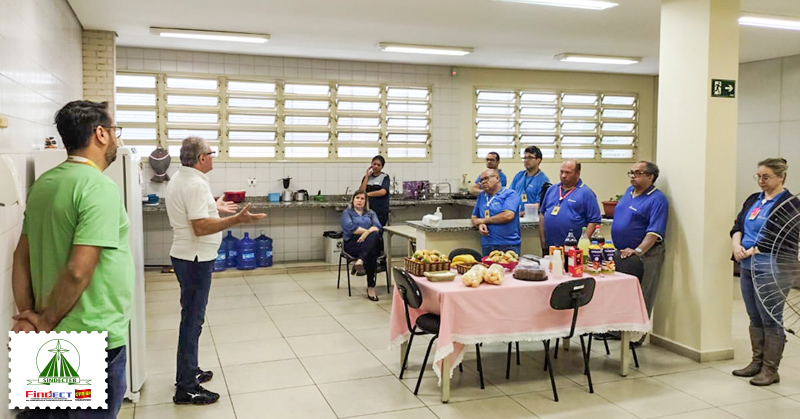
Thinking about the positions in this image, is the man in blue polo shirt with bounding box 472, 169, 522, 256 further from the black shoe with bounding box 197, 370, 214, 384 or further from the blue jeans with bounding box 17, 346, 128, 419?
the blue jeans with bounding box 17, 346, 128, 419

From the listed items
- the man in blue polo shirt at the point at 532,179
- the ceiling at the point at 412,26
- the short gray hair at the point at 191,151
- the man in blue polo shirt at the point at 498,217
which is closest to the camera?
the short gray hair at the point at 191,151

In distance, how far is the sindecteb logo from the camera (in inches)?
87.3

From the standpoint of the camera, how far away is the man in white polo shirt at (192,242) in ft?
12.4

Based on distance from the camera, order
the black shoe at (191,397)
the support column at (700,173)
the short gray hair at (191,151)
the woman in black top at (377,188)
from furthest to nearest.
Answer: the woman in black top at (377,188), the support column at (700,173), the black shoe at (191,397), the short gray hair at (191,151)

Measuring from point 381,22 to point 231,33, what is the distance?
6.30 feet

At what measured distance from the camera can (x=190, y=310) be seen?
3941mm

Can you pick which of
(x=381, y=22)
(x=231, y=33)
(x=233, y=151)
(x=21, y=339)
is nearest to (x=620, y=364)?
(x=21, y=339)

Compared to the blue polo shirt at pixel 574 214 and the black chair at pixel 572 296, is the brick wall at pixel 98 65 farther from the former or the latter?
the black chair at pixel 572 296

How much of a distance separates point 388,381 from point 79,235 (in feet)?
9.30

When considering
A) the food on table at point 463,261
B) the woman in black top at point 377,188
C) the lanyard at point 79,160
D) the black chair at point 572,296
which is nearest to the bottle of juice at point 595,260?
the black chair at point 572,296

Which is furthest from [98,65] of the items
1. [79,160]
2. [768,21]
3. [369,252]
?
[768,21]

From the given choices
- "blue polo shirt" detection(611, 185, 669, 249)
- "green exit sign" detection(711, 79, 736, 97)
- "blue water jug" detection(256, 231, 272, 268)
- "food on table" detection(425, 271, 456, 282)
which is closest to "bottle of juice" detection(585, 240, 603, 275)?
"blue polo shirt" detection(611, 185, 669, 249)

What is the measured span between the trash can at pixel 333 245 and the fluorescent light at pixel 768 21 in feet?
19.1

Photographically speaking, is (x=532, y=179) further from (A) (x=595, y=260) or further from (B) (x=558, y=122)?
(B) (x=558, y=122)
